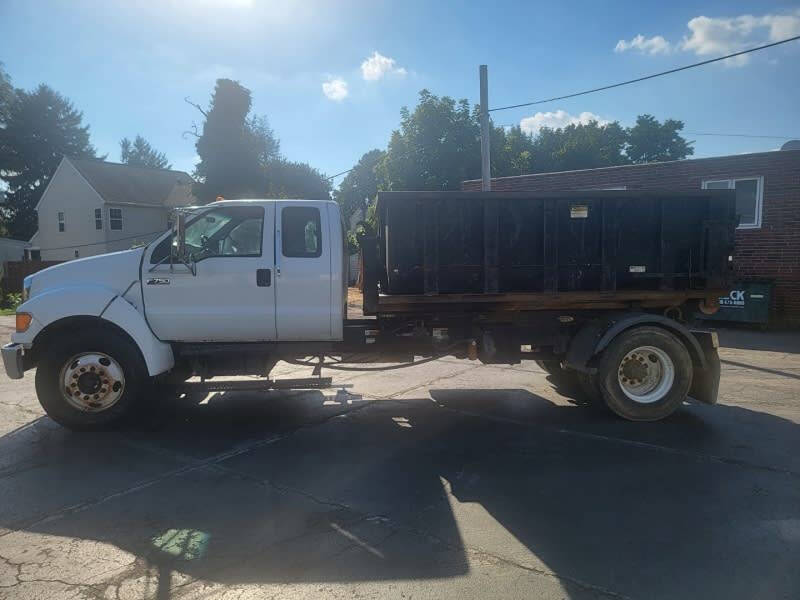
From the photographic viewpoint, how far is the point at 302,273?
614cm

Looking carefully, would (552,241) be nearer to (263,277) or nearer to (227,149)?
(263,277)

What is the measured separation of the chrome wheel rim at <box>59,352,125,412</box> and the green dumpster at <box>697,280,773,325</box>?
42.5 feet

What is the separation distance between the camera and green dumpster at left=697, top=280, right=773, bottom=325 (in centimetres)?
1343

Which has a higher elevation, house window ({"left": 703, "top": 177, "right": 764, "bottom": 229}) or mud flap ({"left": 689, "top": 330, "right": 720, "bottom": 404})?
house window ({"left": 703, "top": 177, "right": 764, "bottom": 229})

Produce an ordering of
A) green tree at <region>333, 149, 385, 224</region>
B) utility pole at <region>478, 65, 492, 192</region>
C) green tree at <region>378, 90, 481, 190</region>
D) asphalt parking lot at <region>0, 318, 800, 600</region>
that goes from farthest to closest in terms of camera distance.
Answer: green tree at <region>333, 149, 385, 224</region>
green tree at <region>378, 90, 481, 190</region>
utility pole at <region>478, 65, 492, 192</region>
asphalt parking lot at <region>0, 318, 800, 600</region>

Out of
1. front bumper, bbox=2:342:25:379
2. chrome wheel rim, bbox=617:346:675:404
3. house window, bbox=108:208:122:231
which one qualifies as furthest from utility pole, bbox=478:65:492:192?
house window, bbox=108:208:122:231

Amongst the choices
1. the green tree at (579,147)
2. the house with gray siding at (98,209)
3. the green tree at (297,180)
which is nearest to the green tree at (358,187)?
the green tree at (297,180)

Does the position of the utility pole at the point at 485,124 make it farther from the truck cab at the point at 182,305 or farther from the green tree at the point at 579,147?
the green tree at the point at 579,147

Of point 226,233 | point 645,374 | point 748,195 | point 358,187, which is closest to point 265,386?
point 226,233

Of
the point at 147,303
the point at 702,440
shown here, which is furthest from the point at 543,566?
the point at 147,303

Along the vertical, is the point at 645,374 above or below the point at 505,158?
below

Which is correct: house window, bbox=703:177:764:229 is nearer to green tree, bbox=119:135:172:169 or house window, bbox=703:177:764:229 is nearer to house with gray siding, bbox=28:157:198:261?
house with gray siding, bbox=28:157:198:261

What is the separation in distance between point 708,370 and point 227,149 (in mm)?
36462

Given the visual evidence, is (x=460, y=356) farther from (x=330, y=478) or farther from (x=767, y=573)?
(x=767, y=573)
